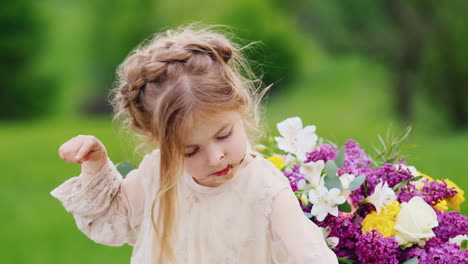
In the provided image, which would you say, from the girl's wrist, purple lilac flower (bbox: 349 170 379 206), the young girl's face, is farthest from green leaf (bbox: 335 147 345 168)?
the girl's wrist

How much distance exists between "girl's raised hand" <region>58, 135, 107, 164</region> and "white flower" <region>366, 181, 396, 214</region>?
0.80 metres

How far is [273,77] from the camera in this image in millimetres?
9953

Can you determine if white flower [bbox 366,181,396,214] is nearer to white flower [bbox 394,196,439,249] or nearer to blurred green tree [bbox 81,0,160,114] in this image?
white flower [bbox 394,196,439,249]

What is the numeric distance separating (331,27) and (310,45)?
2.84 m

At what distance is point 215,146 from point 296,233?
1.01 feet

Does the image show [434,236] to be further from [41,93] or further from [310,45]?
[41,93]

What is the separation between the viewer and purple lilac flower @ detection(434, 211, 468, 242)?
2.03 metres

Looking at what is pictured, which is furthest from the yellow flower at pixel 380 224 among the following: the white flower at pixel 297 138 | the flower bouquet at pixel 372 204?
the white flower at pixel 297 138

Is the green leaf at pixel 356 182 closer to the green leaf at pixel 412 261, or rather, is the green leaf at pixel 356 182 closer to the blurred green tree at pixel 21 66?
the green leaf at pixel 412 261

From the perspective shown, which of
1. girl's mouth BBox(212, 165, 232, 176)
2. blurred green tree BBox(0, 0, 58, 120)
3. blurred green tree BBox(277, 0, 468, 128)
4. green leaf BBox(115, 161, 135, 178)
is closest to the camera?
girl's mouth BBox(212, 165, 232, 176)

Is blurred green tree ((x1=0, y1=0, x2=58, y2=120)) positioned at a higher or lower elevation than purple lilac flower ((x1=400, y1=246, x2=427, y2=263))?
lower

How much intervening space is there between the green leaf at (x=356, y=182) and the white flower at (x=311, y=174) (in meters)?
0.09

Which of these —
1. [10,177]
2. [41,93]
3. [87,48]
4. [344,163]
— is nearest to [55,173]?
[10,177]

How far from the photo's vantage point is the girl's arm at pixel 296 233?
170cm
